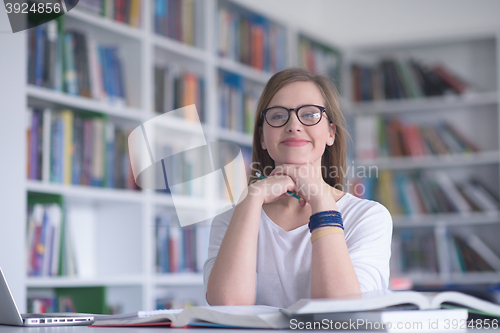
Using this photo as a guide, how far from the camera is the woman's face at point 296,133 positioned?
1341 millimetres

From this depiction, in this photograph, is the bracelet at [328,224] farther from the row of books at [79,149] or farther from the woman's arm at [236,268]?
the row of books at [79,149]

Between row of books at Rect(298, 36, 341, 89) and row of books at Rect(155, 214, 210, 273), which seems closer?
row of books at Rect(155, 214, 210, 273)

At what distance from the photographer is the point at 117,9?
2.52m

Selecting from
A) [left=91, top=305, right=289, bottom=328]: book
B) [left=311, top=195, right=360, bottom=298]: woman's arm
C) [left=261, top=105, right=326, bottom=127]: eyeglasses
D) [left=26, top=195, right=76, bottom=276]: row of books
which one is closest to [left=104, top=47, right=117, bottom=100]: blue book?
[left=26, top=195, right=76, bottom=276]: row of books

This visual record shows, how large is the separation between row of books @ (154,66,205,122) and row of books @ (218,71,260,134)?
0.15 metres

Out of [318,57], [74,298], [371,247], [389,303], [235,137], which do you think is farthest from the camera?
[318,57]

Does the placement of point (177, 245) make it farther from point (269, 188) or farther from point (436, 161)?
point (436, 161)

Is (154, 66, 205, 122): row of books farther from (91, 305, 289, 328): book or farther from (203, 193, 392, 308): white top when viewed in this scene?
(91, 305, 289, 328): book

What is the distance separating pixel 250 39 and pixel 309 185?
6.95ft

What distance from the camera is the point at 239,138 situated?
10.0 ft

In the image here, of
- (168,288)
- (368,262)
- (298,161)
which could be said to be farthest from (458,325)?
(168,288)

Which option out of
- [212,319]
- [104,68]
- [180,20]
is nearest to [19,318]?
[212,319]

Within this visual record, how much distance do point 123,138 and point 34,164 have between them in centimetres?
46

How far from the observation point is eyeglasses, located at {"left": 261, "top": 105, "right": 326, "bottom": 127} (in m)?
1.35
